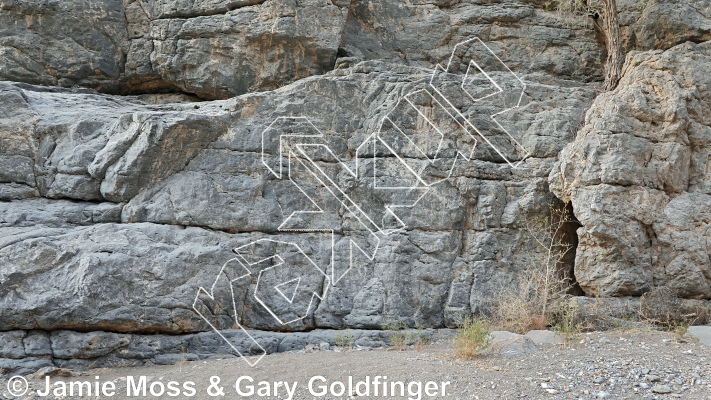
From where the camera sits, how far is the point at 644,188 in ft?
23.9

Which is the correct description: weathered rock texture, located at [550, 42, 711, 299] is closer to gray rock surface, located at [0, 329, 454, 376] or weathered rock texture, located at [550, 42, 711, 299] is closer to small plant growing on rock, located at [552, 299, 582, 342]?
small plant growing on rock, located at [552, 299, 582, 342]

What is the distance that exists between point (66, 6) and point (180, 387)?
645 centimetres

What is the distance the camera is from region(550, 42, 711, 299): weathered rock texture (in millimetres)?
7184

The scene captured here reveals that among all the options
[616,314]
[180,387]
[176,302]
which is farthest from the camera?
[616,314]

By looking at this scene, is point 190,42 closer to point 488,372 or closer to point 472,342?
point 472,342

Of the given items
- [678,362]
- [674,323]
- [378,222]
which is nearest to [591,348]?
[678,362]

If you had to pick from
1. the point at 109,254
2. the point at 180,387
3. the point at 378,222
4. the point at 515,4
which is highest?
the point at 515,4

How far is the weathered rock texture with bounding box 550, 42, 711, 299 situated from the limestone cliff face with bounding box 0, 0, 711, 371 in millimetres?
20

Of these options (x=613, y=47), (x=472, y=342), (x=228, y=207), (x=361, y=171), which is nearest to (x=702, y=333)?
(x=472, y=342)

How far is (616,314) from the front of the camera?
281 inches

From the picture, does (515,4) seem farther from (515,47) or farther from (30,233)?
(30,233)

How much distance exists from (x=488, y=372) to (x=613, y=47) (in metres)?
5.19

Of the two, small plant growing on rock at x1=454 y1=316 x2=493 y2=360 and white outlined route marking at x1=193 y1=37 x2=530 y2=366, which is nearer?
small plant growing on rock at x1=454 y1=316 x2=493 y2=360

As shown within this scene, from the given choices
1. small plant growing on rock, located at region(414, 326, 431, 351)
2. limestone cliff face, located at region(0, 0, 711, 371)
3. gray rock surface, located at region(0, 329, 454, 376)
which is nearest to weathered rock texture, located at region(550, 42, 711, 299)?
limestone cliff face, located at region(0, 0, 711, 371)
